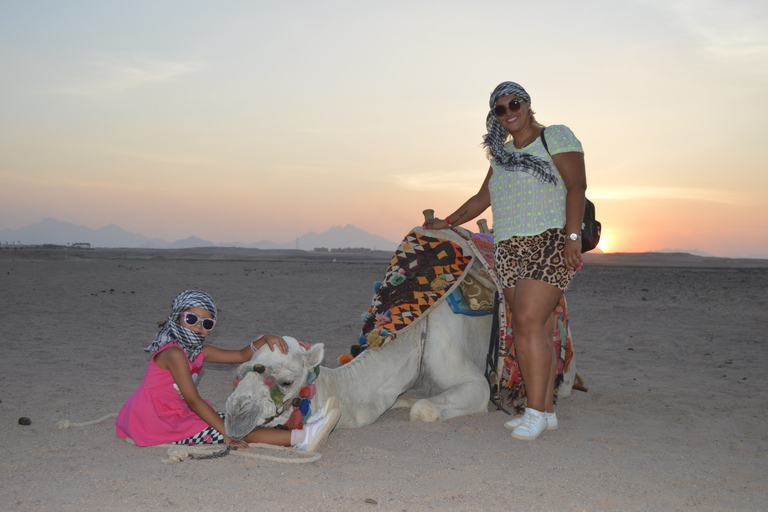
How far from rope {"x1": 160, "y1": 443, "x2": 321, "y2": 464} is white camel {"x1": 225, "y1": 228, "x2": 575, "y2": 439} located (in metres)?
0.21

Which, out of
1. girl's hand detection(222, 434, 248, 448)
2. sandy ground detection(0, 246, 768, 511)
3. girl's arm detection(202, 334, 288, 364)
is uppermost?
girl's arm detection(202, 334, 288, 364)

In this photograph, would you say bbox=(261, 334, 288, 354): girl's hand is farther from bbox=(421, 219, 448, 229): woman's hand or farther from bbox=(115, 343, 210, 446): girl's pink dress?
bbox=(421, 219, 448, 229): woman's hand

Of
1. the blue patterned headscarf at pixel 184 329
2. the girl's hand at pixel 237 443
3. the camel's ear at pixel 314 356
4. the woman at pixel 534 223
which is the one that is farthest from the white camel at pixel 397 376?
the blue patterned headscarf at pixel 184 329

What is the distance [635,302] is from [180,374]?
45.3ft

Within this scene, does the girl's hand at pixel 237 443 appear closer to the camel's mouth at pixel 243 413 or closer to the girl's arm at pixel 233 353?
the camel's mouth at pixel 243 413

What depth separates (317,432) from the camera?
403 cm

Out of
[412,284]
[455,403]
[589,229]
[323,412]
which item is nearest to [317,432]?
[323,412]

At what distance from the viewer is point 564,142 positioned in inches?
171

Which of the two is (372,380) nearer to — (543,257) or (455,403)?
(455,403)

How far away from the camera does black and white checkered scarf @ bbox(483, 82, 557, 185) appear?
4.37 meters

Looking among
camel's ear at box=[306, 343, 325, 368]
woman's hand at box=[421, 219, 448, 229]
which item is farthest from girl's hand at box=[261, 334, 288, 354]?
woman's hand at box=[421, 219, 448, 229]

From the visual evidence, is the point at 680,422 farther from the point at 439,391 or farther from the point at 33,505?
the point at 33,505

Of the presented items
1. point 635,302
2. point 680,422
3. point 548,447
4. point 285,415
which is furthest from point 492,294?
point 635,302

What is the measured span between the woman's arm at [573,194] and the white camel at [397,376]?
125 centimetres
